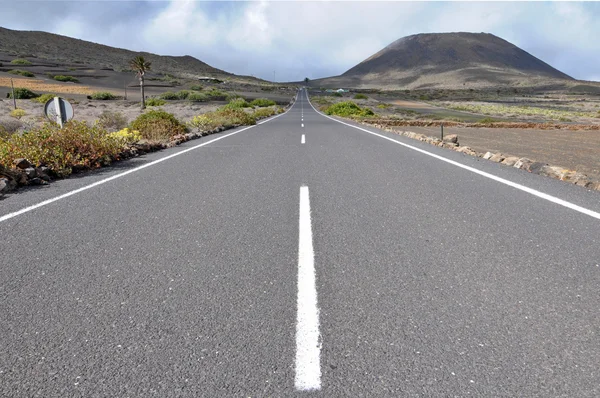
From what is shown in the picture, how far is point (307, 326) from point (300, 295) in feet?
1.43

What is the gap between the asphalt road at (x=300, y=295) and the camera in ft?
7.36

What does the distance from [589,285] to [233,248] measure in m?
3.09

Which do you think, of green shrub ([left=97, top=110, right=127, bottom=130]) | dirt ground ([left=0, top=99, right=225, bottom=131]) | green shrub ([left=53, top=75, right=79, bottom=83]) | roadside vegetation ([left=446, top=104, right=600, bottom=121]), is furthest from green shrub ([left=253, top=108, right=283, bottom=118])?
green shrub ([left=53, top=75, right=79, bottom=83])

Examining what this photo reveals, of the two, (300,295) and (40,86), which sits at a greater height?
(40,86)

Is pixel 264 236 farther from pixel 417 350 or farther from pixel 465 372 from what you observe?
pixel 465 372

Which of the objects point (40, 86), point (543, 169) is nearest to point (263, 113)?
point (543, 169)

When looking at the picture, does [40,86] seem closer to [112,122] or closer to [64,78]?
[64,78]

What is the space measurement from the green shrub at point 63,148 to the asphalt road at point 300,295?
2.04 meters

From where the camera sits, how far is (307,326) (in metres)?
2.71

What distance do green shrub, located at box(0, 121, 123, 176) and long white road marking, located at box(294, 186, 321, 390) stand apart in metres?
6.42

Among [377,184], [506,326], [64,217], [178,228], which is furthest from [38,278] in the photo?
[377,184]

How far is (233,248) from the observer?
4133 mm

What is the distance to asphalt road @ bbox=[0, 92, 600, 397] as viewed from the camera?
224 centimetres

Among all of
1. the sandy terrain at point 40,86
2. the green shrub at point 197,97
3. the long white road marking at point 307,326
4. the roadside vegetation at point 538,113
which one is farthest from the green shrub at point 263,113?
the sandy terrain at point 40,86
